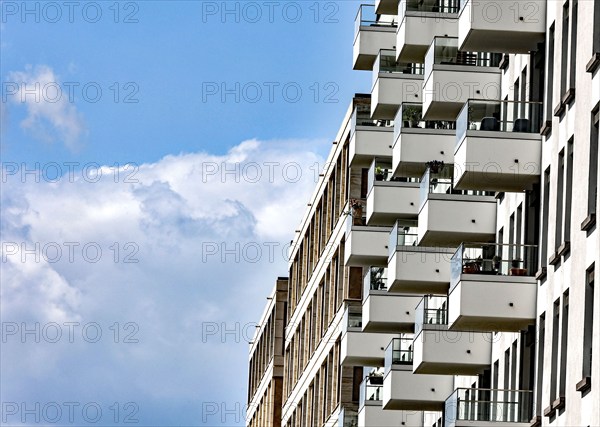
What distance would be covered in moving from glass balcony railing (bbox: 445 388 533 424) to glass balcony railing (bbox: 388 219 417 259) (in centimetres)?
1076

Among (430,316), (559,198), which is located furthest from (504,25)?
(430,316)

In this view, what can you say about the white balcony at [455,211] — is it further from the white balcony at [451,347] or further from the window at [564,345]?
the window at [564,345]

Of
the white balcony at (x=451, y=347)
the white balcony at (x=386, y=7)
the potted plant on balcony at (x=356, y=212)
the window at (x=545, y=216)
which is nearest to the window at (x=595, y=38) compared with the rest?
the window at (x=545, y=216)

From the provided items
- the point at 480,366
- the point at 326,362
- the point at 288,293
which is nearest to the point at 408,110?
the point at 480,366

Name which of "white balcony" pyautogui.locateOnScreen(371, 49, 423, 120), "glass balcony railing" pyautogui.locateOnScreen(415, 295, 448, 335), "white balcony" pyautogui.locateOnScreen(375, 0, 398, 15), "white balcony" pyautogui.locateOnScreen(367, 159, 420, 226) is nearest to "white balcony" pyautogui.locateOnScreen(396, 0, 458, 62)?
"white balcony" pyautogui.locateOnScreen(371, 49, 423, 120)

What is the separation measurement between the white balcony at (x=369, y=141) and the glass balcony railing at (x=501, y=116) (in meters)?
19.8

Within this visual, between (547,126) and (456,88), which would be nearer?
(547,126)

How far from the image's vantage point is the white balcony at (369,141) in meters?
64.0

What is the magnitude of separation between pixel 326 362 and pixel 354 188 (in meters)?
7.11

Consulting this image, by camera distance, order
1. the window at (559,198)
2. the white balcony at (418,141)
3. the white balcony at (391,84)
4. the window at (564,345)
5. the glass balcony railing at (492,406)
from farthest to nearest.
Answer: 1. the white balcony at (391,84)
2. the white balcony at (418,141)
3. the glass balcony railing at (492,406)
4. the window at (559,198)
5. the window at (564,345)

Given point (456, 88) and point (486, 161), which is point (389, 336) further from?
point (486, 161)

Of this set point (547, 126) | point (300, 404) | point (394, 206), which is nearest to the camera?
point (547, 126)

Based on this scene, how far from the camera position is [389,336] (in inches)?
2514

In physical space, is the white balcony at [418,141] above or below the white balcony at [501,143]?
above
